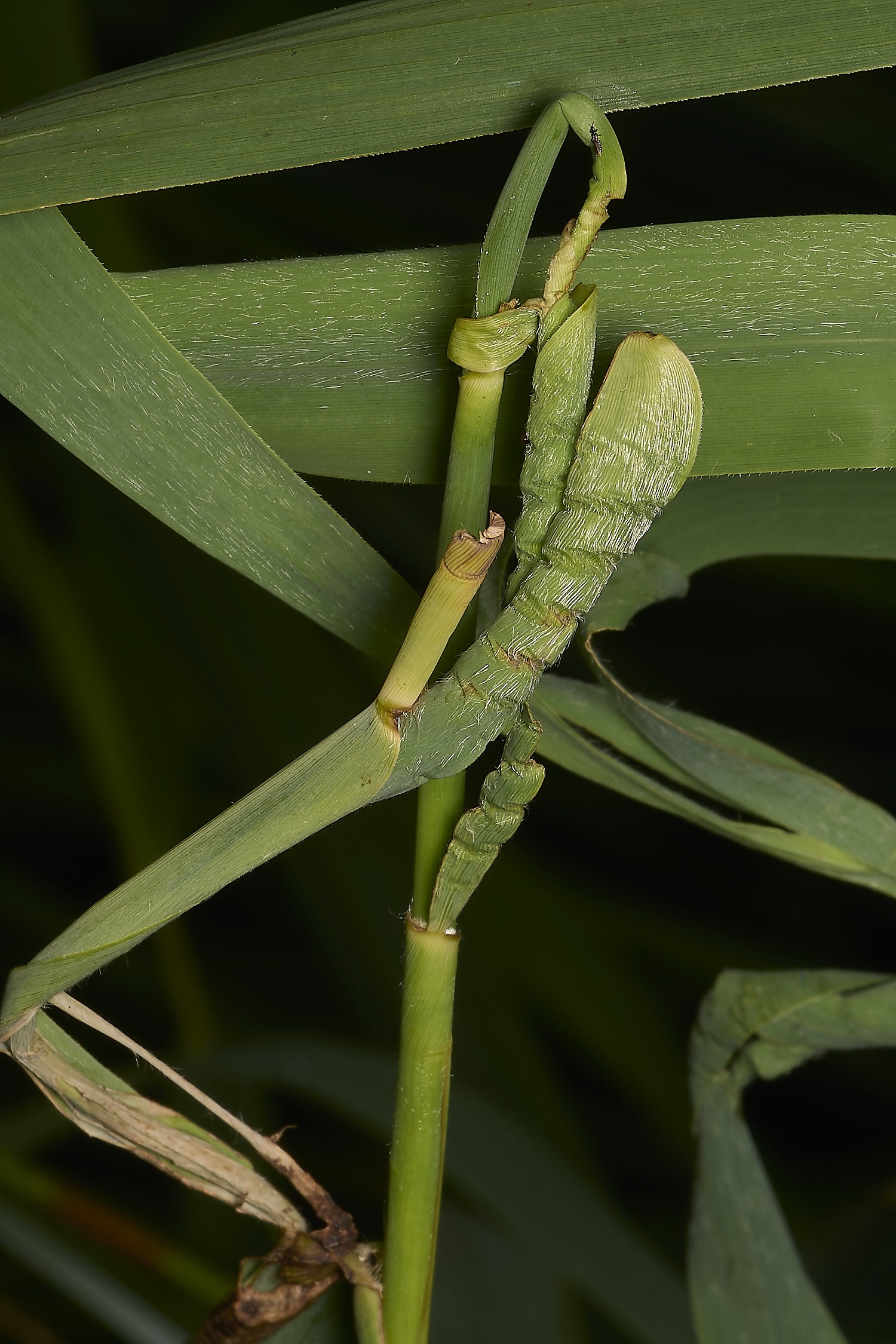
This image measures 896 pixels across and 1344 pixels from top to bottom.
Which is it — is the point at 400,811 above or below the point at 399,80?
above

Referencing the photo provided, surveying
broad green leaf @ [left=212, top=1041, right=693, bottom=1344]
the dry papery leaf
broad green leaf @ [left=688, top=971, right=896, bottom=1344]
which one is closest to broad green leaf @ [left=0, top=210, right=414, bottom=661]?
the dry papery leaf

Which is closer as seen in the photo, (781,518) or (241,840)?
(241,840)

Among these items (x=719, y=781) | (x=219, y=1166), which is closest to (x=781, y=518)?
(x=719, y=781)

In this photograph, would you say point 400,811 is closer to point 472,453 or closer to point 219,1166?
point 219,1166

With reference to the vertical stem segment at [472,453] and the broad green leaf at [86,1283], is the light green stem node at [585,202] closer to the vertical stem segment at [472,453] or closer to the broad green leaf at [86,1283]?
the vertical stem segment at [472,453]

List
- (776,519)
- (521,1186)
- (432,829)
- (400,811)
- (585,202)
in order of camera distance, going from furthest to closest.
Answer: (400,811) → (521,1186) → (776,519) → (432,829) → (585,202)

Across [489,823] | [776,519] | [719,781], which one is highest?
[776,519]

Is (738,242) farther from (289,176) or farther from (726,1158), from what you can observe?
(289,176)

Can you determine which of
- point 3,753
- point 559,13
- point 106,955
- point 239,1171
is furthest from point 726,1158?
point 3,753
